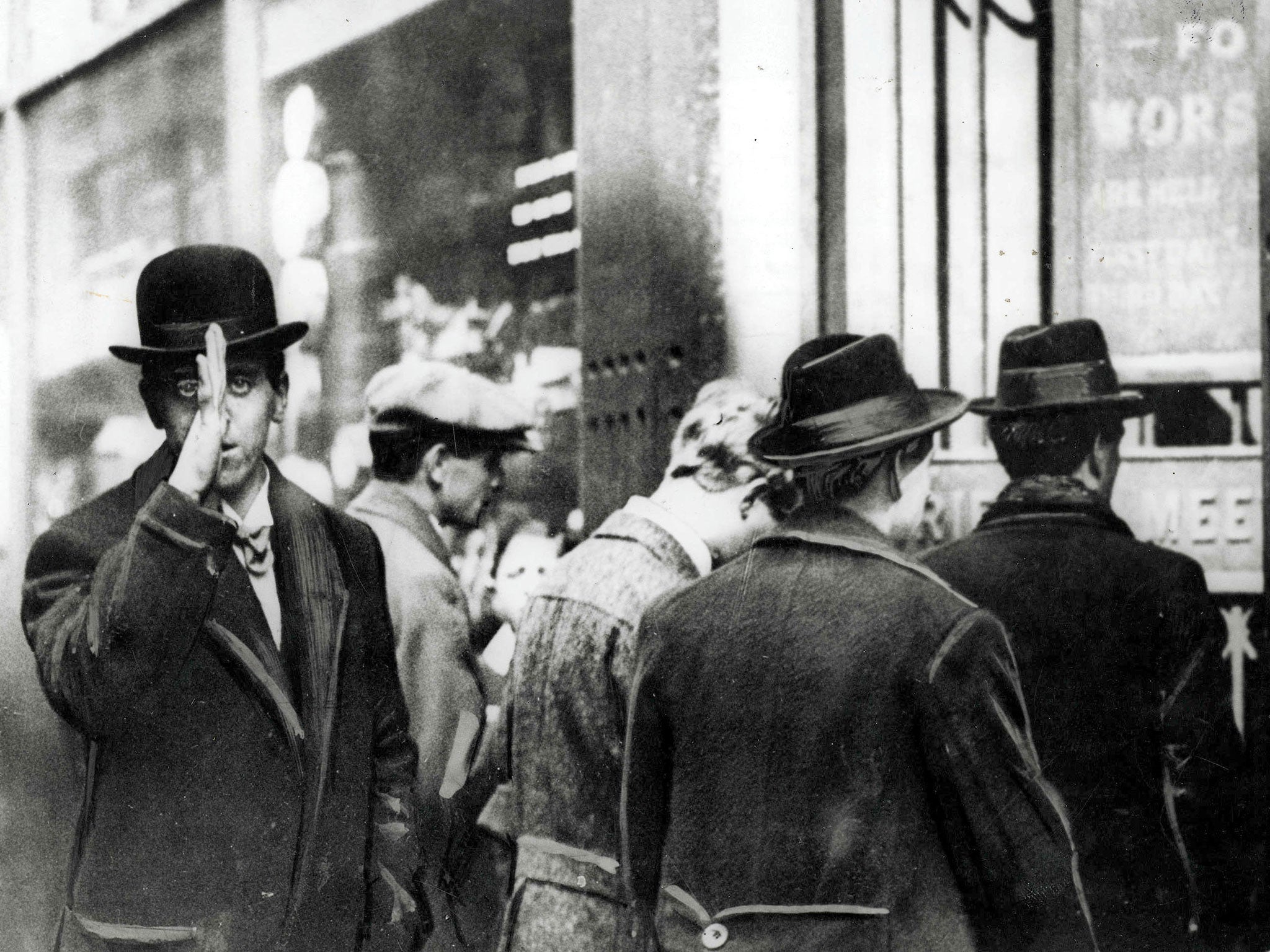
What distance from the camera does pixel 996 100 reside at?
392 centimetres

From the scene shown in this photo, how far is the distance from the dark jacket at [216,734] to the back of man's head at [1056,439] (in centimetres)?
172

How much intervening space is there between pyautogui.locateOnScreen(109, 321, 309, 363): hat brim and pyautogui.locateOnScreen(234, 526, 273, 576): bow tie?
18.6 inches

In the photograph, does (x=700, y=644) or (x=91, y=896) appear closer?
(x=700, y=644)

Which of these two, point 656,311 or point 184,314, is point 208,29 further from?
point 656,311

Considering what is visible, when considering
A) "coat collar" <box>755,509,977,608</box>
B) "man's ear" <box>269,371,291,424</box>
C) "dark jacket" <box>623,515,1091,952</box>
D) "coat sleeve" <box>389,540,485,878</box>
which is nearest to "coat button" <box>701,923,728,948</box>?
"dark jacket" <box>623,515,1091,952</box>

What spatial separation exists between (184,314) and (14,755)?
1.31 meters

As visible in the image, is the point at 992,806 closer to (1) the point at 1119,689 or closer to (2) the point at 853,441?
(2) the point at 853,441

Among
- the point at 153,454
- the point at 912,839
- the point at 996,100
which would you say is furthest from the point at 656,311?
the point at 912,839

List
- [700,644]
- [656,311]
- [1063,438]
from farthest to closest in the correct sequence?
[656,311], [1063,438], [700,644]

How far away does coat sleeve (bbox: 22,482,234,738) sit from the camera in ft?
11.8

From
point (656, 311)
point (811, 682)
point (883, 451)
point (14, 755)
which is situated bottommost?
point (14, 755)

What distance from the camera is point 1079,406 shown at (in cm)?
368

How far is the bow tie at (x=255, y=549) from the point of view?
3.72 m

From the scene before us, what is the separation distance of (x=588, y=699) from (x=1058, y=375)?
1502 mm
